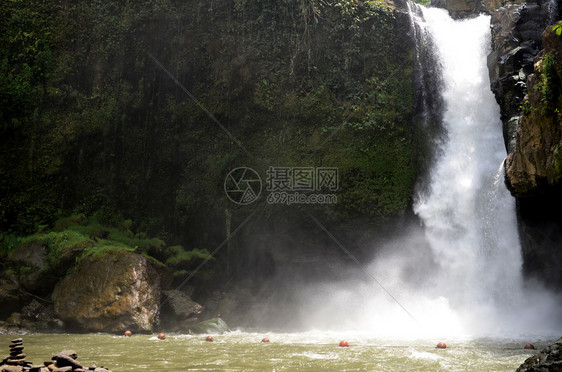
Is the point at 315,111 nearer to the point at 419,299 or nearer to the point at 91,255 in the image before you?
the point at 419,299

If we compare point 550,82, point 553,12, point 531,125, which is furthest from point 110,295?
point 553,12

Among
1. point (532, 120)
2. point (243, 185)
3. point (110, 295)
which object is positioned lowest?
point (110, 295)

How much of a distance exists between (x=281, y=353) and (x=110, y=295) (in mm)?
6205

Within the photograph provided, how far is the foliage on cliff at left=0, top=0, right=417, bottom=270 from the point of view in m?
16.0

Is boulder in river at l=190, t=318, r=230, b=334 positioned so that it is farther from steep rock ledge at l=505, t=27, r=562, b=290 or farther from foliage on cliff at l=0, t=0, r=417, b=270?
steep rock ledge at l=505, t=27, r=562, b=290

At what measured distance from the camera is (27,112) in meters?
17.1

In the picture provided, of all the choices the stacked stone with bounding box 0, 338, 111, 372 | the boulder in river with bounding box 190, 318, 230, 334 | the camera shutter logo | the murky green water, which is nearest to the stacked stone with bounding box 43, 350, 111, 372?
the stacked stone with bounding box 0, 338, 111, 372

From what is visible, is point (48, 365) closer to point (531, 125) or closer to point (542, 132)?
point (542, 132)

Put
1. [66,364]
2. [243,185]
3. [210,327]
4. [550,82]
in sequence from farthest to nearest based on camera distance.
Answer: [243,185] < [210,327] < [550,82] < [66,364]

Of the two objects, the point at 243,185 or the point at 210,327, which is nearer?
the point at 210,327

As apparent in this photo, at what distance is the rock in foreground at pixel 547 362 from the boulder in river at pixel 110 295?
9.97 m

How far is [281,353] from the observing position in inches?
336

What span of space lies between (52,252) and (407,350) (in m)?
10.8

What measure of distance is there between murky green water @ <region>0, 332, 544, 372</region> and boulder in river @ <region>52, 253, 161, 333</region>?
3.11 ft
